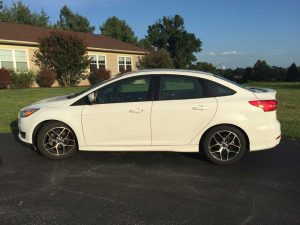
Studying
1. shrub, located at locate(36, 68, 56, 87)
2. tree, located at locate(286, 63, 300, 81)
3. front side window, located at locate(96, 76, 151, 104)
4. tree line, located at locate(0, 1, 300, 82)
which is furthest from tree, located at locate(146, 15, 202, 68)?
front side window, located at locate(96, 76, 151, 104)

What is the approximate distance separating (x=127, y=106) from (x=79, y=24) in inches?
2478

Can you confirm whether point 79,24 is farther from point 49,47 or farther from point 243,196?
point 243,196

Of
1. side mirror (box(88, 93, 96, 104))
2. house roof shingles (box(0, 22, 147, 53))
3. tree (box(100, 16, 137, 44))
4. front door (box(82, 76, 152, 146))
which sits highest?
tree (box(100, 16, 137, 44))

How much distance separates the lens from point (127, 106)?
5.56m

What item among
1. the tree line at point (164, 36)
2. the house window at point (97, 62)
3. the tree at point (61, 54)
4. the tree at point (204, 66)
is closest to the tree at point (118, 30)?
the tree line at point (164, 36)

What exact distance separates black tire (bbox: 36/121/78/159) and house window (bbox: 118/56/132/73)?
1155 inches

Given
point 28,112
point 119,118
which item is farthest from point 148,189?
point 28,112

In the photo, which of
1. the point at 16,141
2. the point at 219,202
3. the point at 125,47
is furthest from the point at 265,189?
the point at 125,47

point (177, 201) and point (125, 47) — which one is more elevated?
point (125, 47)

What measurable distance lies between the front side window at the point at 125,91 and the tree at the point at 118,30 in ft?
197

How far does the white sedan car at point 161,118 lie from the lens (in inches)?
215

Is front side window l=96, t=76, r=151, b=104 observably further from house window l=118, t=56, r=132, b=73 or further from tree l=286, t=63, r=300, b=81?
tree l=286, t=63, r=300, b=81

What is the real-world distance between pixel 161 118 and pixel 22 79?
20.6 meters

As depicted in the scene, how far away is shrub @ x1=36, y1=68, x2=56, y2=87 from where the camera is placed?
25094 mm
